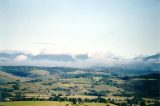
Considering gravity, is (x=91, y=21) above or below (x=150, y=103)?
above

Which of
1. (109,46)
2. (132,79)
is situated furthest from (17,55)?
(132,79)

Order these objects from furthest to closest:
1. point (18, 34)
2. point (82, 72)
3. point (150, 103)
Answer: point (150, 103) → point (82, 72) → point (18, 34)

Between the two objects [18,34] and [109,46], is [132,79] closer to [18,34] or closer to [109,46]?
[109,46]

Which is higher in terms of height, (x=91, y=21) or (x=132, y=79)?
(x=91, y=21)

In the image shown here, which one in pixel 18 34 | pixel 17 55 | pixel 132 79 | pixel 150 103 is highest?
pixel 18 34

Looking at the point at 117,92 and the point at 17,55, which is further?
the point at 117,92

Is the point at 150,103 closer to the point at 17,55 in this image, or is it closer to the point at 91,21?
the point at 91,21

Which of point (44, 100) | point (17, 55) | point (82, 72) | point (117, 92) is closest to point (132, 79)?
point (117, 92)

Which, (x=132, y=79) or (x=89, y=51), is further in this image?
(x=132, y=79)

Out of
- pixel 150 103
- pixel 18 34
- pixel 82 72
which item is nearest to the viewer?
pixel 18 34
